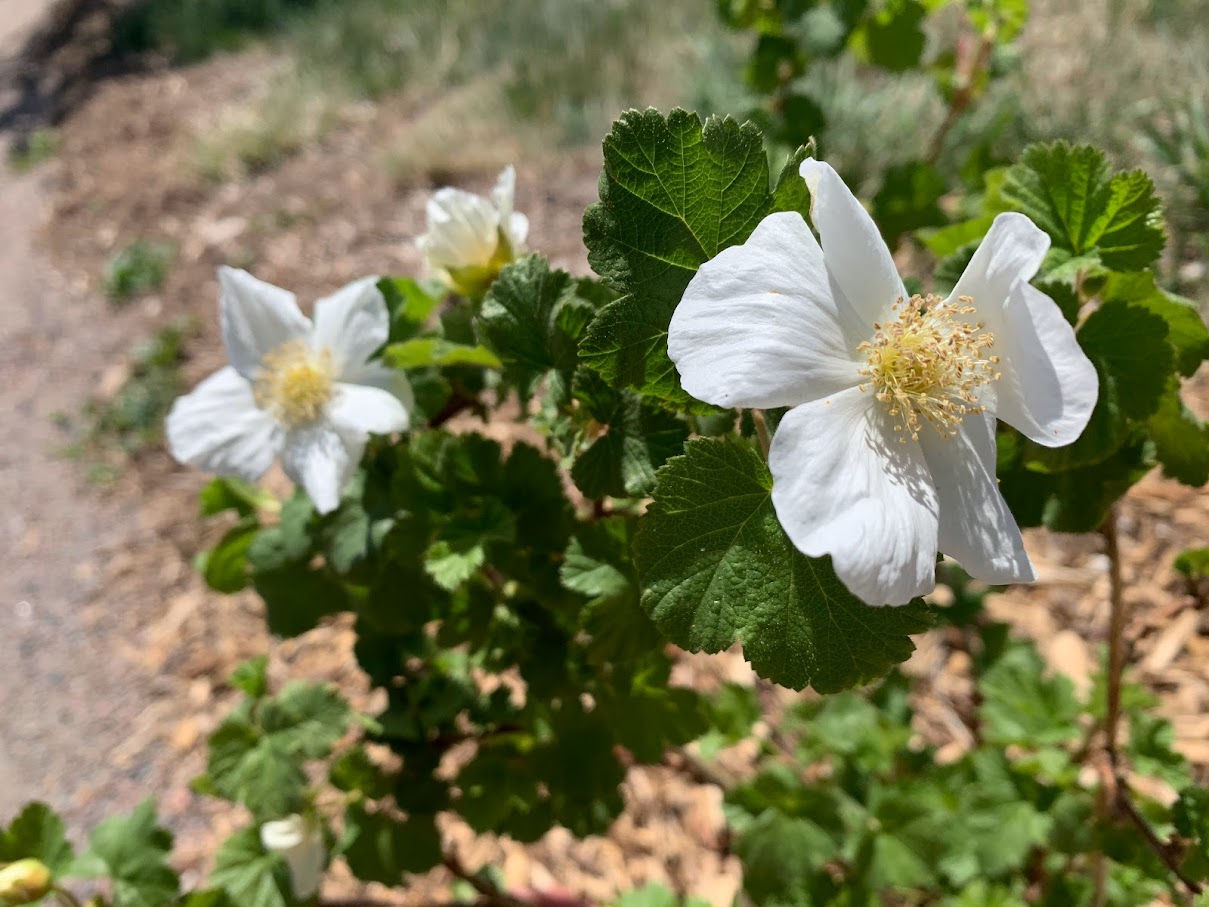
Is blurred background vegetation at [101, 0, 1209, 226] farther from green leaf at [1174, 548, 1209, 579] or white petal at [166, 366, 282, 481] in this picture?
white petal at [166, 366, 282, 481]

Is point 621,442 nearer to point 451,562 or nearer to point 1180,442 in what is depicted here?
point 451,562

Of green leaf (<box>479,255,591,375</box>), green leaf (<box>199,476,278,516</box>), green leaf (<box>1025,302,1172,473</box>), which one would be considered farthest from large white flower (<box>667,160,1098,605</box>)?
green leaf (<box>199,476,278,516</box>)

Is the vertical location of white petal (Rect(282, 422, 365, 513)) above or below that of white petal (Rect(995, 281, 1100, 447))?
below

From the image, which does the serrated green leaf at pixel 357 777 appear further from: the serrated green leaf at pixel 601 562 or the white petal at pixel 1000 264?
the white petal at pixel 1000 264

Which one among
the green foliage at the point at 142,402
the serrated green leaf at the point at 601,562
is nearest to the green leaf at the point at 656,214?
the serrated green leaf at the point at 601,562

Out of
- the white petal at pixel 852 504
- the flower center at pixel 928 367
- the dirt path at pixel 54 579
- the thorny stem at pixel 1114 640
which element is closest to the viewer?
the white petal at pixel 852 504

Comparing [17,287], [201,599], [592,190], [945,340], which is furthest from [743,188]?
[17,287]
